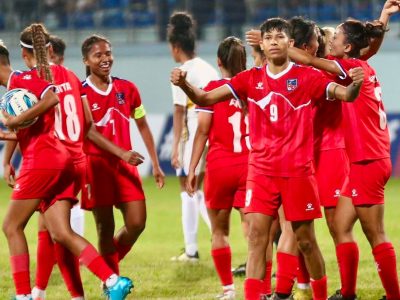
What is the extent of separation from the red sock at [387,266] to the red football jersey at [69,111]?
229 cm

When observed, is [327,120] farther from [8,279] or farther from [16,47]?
[16,47]

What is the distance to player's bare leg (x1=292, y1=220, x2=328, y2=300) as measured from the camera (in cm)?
688

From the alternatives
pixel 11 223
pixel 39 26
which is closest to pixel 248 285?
pixel 11 223

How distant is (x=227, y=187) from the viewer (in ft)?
27.2

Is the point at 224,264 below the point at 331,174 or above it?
below

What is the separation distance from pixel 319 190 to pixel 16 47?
53.0ft

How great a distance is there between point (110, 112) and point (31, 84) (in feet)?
3.55

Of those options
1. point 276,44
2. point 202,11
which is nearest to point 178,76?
point 276,44

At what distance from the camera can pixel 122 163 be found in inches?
321

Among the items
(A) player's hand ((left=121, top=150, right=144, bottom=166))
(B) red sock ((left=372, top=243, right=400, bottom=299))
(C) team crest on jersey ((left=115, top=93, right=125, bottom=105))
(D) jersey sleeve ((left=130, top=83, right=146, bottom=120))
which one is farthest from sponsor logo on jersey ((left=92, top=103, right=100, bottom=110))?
(B) red sock ((left=372, top=243, right=400, bottom=299))

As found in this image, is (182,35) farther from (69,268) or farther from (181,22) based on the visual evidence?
(69,268)

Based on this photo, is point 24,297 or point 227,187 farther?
point 227,187

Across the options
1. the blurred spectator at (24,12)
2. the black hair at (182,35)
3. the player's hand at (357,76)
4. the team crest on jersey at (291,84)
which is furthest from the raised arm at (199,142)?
the blurred spectator at (24,12)

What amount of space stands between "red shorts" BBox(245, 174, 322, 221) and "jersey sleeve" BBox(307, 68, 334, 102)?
55cm
